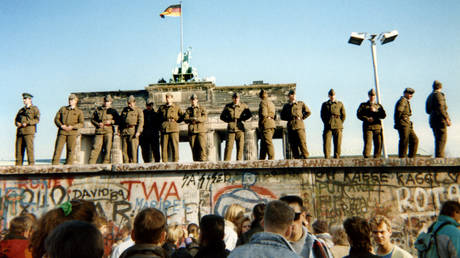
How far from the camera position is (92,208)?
313 cm

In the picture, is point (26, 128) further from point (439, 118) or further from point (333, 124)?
point (439, 118)

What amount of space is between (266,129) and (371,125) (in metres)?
2.93

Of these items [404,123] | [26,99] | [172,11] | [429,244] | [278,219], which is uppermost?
[172,11]

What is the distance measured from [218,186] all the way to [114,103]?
53.6 ft

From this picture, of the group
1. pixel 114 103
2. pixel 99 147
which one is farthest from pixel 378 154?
pixel 114 103

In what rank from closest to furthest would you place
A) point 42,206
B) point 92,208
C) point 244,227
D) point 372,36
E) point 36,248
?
point 36,248, point 92,208, point 244,227, point 42,206, point 372,36

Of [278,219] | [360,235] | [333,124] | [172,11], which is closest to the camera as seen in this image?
[278,219]

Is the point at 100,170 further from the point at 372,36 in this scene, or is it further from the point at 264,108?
the point at 372,36

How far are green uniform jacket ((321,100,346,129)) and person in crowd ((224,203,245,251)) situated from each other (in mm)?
5452

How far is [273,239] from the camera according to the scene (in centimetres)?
304

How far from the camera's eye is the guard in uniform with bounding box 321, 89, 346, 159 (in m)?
10.6

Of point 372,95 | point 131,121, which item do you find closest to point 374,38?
point 372,95

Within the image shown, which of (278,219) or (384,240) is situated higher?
(278,219)

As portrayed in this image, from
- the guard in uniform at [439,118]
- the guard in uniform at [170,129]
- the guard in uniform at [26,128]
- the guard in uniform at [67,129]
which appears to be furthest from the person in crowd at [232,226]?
the guard in uniform at [26,128]
